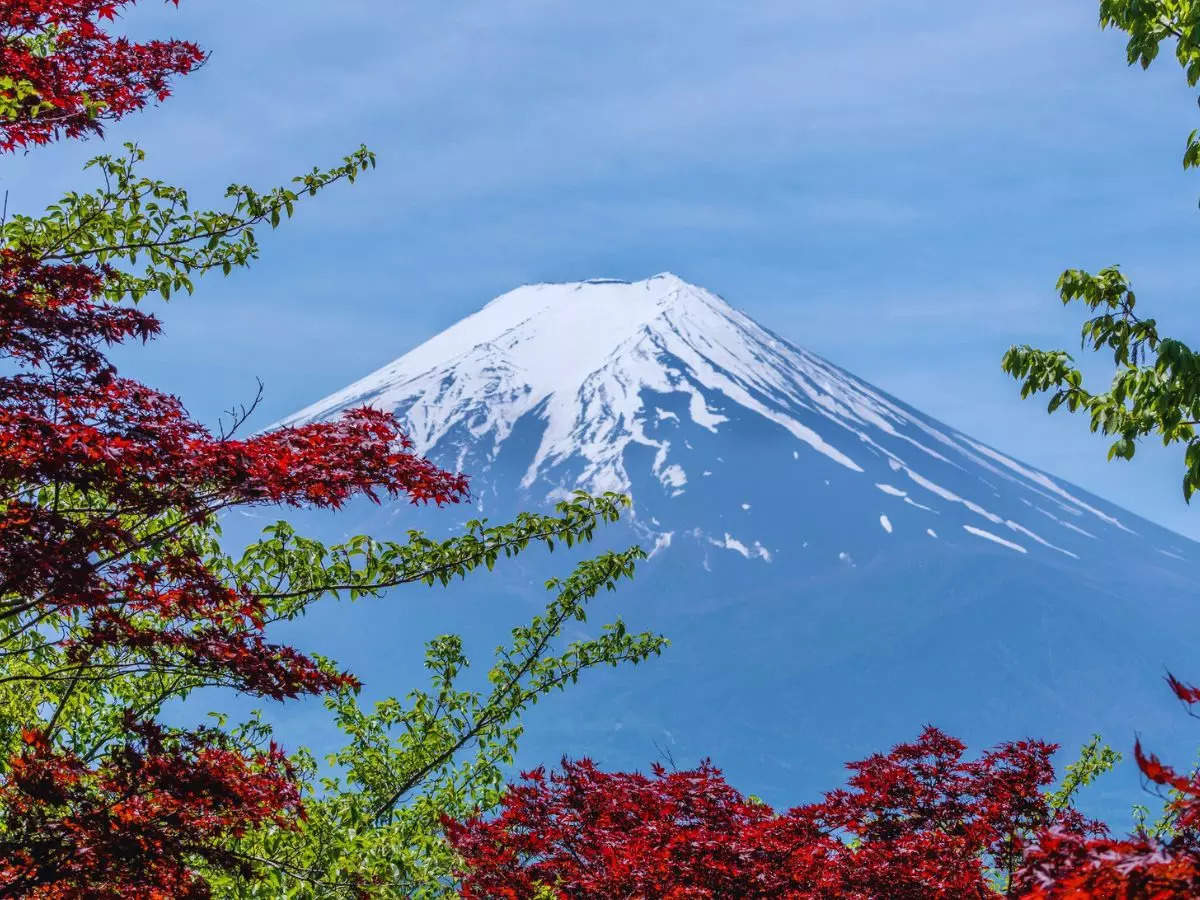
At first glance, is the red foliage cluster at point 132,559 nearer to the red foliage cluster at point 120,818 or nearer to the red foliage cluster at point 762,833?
the red foliage cluster at point 120,818

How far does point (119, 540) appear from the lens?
5.05 meters

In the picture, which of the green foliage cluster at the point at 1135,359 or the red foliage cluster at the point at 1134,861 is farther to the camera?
the green foliage cluster at the point at 1135,359

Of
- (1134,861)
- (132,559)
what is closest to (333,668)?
(132,559)

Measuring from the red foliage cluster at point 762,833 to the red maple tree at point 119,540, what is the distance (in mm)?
2125

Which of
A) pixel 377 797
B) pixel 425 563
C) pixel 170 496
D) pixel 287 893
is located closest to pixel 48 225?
pixel 170 496

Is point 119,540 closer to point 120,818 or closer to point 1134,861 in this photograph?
point 120,818

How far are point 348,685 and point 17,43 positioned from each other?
4.25 metres

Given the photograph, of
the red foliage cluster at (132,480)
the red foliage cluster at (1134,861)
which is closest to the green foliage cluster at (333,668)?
the red foliage cluster at (132,480)

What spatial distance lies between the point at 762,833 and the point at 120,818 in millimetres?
4303

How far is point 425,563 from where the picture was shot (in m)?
6.53

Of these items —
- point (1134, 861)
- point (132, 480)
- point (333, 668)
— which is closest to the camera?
point (1134, 861)

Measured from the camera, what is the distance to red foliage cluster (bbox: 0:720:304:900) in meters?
4.94

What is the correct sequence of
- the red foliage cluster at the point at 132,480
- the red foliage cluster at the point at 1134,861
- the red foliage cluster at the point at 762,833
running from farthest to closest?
the red foliage cluster at the point at 762,833 < the red foliage cluster at the point at 132,480 < the red foliage cluster at the point at 1134,861

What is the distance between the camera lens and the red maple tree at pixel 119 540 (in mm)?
4859
